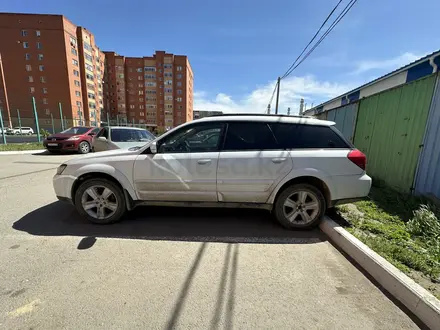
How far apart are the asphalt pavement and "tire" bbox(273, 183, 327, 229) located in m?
0.16

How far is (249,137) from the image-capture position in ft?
10.6

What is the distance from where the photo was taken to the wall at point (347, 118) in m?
6.97

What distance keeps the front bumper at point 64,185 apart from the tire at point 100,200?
0.12 metres

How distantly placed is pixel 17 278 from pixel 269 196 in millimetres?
3114

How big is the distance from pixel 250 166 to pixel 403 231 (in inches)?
95.7

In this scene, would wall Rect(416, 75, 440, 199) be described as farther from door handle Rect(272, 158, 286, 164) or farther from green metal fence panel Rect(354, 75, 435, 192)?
door handle Rect(272, 158, 286, 164)

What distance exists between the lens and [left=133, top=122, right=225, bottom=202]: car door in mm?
3113

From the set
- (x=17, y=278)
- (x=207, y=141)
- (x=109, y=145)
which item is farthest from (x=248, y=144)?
(x=109, y=145)

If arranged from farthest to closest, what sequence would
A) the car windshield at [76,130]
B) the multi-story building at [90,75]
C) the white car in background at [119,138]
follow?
the multi-story building at [90,75]
the car windshield at [76,130]
the white car in background at [119,138]

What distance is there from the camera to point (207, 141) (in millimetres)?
3283

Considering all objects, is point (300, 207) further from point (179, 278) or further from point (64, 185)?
point (64, 185)

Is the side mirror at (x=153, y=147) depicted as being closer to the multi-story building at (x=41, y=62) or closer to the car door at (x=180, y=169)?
the car door at (x=180, y=169)

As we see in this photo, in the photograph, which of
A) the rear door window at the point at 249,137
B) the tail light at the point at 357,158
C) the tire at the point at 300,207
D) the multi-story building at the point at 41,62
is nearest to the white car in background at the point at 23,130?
the multi-story building at the point at 41,62

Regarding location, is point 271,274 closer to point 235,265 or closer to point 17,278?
point 235,265
